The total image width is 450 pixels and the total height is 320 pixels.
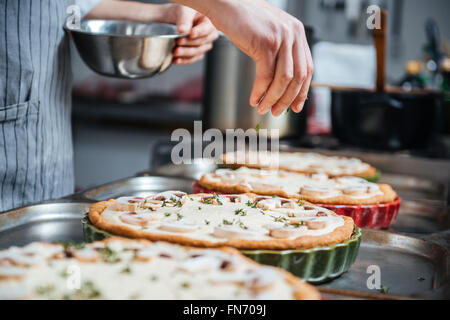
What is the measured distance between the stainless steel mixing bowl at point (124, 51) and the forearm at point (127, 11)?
21cm

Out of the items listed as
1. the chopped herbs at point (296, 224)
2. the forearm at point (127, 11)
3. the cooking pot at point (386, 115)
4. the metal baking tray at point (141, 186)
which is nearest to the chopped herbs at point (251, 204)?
the chopped herbs at point (296, 224)

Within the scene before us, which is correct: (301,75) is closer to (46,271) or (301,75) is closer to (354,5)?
(46,271)

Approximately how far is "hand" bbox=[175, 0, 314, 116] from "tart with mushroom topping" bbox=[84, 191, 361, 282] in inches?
9.8

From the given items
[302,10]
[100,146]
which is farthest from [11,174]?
[302,10]

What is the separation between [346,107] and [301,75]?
4.38 ft

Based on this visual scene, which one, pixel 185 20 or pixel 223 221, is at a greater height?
pixel 185 20

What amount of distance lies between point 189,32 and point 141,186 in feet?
1.60

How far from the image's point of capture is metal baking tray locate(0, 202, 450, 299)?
1099mm

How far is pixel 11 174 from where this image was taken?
1612 millimetres

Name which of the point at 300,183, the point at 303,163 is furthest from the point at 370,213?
the point at 303,163

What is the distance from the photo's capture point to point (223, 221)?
1.07 m

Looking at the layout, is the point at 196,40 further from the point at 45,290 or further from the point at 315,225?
the point at 45,290

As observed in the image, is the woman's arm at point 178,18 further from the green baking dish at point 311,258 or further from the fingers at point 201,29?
the green baking dish at point 311,258

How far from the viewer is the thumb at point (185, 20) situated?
169 centimetres
